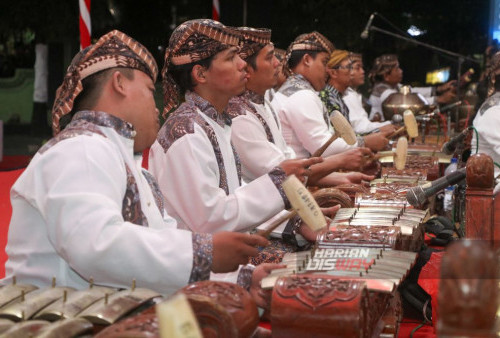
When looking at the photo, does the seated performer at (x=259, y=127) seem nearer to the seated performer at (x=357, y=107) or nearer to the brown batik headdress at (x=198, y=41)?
the brown batik headdress at (x=198, y=41)

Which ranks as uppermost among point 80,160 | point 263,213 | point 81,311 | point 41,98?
point 80,160

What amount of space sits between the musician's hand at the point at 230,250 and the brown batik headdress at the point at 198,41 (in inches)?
52.8

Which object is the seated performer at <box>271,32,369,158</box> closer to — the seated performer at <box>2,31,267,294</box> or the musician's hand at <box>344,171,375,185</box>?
the musician's hand at <box>344,171,375,185</box>

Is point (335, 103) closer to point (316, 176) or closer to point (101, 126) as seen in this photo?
point (316, 176)

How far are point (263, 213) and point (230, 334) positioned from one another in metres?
1.38

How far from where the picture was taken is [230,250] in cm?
228

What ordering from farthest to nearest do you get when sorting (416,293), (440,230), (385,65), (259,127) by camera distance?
1. (385,65)
2. (259,127)
3. (440,230)
4. (416,293)

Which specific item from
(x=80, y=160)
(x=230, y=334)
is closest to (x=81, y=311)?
(x=230, y=334)

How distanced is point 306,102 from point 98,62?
312 centimetres

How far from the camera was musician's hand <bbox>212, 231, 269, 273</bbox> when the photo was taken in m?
2.27

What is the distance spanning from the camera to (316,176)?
434 centimetres

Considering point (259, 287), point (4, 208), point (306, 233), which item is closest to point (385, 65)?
point (4, 208)

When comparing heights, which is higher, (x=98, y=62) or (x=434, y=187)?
(x=98, y=62)

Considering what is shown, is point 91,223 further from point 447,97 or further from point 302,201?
point 447,97
